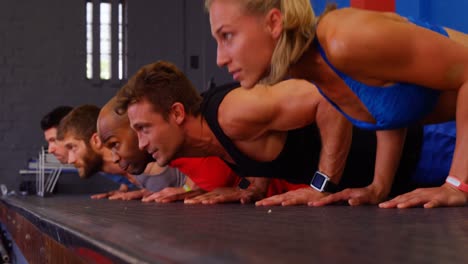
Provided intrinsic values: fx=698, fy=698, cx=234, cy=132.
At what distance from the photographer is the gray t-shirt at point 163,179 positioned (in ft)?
8.71

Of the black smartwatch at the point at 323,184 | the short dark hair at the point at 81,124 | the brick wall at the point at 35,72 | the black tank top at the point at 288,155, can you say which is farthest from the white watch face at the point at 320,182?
the brick wall at the point at 35,72

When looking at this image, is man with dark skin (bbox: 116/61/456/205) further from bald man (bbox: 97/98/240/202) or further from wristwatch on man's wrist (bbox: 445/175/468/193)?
wristwatch on man's wrist (bbox: 445/175/468/193)

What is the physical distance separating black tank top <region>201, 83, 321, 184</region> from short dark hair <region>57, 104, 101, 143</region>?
132 centimetres

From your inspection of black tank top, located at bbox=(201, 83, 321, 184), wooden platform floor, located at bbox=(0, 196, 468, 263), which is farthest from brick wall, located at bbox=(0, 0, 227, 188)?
wooden platform floor, located at bbox=(0, 196, 468, 263)

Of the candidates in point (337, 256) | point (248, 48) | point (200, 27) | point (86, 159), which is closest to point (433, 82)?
point (248, 48)

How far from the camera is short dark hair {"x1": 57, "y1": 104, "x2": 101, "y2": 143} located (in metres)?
2.83

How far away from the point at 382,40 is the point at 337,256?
24.8 inches

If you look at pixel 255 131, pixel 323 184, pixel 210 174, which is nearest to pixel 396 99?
pixel 323 184

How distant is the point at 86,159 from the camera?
2.85 m

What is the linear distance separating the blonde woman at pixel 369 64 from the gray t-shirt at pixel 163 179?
1442 mm

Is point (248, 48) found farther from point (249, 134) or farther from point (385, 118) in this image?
point (249, 134)

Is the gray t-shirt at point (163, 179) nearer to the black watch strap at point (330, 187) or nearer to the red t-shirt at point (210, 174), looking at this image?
the red t-shirt at point (210, 174)

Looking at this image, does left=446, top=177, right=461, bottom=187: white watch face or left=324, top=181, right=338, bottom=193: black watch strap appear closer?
left=446, top=177, right=461, bottom=187: white watch face

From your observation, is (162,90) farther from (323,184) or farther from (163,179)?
(163,179)
